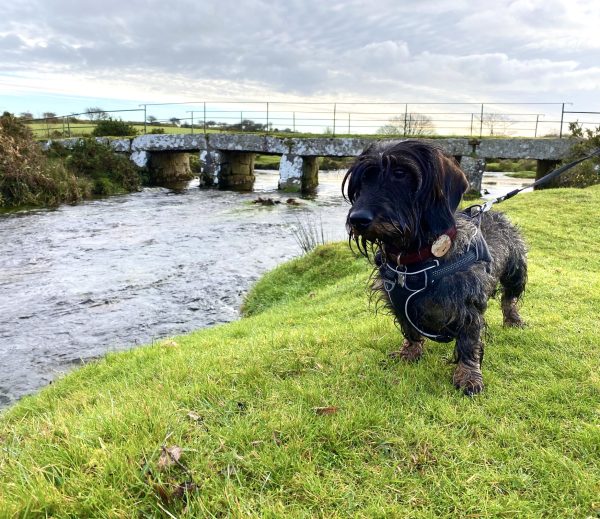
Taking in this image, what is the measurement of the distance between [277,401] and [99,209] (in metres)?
19.1

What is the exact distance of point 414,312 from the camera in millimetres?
3730

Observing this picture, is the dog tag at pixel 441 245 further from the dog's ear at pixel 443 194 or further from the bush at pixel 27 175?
the bush at pixel 27 175

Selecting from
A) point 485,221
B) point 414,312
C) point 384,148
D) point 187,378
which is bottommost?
point 187,378

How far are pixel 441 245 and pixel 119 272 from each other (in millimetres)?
9727

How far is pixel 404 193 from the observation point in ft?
10.9

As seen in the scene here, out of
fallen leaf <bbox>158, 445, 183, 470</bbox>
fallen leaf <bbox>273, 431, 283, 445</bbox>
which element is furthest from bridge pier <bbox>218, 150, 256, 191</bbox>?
fallen leaf <bbox>158, 445, 183, 470</bbox>

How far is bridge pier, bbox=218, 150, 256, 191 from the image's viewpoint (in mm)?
30078

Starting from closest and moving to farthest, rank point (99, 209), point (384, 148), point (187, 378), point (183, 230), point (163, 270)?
point (384, 148) < point (187, 378) < point (163, 270) < point (183, 230) < point (99, 209)

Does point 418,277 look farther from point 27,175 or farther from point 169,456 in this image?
point 27,175

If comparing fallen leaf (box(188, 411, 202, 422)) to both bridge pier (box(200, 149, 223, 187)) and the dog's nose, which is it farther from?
bridge pier (box(200, 149, 223, 187))

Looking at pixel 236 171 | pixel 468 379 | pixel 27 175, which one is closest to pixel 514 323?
pixel 468 379

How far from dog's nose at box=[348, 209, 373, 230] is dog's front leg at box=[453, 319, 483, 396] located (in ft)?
4.46

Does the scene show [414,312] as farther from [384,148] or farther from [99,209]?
[99,209]

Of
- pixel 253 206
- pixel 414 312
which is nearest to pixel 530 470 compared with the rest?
pixel 414 312
